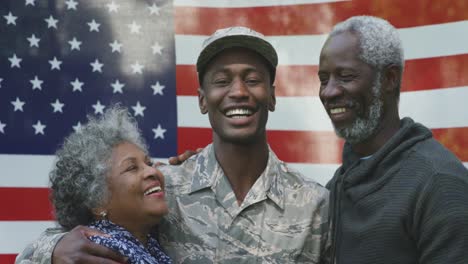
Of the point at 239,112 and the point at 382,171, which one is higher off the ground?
the point at 239,112

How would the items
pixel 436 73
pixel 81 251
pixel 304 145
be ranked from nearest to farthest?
pixel 81 251
pixel 436 73
pixel 304 145

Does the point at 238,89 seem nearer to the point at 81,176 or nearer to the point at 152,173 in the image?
the point at 152,173

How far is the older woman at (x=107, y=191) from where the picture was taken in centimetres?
267

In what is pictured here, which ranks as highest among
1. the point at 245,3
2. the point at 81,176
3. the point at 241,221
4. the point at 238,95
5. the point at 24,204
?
the point at 245,3

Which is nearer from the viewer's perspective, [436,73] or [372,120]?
[372,120]

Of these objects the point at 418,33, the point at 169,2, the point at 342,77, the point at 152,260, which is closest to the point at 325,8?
the point at 418,33

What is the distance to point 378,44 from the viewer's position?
283cm

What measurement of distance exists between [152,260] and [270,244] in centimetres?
48

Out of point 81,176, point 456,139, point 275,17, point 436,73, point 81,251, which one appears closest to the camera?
point 81,251

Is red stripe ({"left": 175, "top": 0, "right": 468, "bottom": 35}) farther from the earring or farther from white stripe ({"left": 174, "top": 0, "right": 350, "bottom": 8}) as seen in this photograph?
the earring

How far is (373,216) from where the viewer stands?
260 cm

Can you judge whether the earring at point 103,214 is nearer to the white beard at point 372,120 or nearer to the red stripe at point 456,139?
the white beard at point 372,120

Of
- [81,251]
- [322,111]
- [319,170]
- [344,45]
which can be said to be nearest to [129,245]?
[81,251]

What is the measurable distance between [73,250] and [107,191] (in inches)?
10.8
